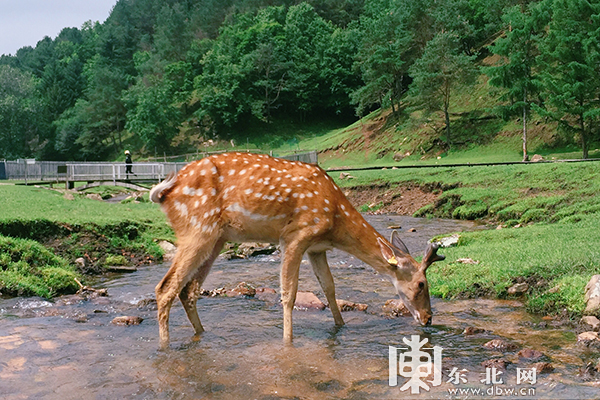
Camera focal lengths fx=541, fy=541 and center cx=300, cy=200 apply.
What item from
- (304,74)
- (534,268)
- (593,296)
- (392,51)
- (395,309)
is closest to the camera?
(593,296)

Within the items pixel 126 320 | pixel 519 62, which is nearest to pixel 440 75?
pixel 519 62

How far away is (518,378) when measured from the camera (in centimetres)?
604

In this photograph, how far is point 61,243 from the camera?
42.8 feet

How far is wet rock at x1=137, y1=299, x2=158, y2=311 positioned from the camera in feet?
32.9

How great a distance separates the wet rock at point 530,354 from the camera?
661 centimetres

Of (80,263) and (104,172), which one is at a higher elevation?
(104,172)

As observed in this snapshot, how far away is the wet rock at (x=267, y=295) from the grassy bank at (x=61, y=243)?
3778 millimetres

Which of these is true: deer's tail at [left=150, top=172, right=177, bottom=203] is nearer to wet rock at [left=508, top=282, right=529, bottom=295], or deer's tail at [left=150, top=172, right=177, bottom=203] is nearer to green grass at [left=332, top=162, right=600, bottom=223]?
wet rock at [left=508, top=282, right=529, bottom=295]

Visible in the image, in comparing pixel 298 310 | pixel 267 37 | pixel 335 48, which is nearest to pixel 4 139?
pixel 267 37

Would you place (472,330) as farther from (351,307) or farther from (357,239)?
(351,307)

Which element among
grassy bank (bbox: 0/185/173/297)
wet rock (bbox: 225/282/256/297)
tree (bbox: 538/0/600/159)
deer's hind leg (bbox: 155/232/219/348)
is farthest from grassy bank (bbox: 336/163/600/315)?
tree (bbox: 538/0/600/159)

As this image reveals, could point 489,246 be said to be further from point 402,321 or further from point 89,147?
point 89,147

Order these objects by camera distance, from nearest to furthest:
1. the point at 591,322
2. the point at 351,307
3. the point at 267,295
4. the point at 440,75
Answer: the point at 591,322
the point at 351,307
the point at 267,295
the point at 440,75

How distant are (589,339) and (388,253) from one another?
297 cm
